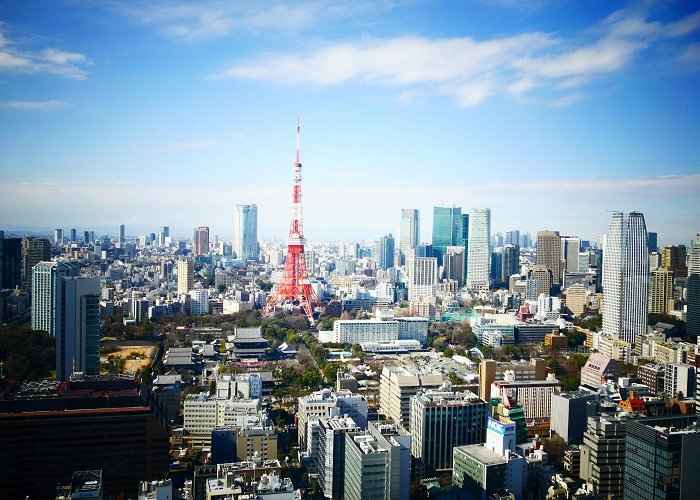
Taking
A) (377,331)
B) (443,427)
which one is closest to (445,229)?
(377,331)

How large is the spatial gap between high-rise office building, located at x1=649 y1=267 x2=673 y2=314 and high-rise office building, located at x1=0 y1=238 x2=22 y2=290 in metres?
9.52

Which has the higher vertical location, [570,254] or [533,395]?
[570,254]

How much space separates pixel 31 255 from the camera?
7.99 meters

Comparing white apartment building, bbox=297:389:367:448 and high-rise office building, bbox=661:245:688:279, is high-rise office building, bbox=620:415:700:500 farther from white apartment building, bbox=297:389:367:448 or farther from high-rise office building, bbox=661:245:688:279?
high-rise office building, bbox=661:245:688:279

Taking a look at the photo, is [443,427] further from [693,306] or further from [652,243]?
[693,306]

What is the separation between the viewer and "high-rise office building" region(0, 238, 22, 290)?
23.6 feet

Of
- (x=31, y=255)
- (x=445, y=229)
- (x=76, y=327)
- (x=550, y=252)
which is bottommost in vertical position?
(x=76, y=327)

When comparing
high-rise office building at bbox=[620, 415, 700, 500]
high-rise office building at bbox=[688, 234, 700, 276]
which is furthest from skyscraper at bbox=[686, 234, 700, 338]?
high-rise office building at bbox=[620, 415, 700, 500]

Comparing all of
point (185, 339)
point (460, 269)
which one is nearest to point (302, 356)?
point (185, 339)

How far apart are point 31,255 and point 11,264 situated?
263mm

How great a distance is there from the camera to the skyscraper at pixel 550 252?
55.5 feet

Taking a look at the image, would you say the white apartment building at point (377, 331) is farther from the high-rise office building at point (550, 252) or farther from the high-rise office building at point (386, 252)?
the high-rise office building at point (386, 252)

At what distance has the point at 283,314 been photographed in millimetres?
12367

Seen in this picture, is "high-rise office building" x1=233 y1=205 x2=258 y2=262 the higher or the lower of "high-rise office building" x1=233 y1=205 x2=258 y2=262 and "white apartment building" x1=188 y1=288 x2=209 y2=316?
the higher
